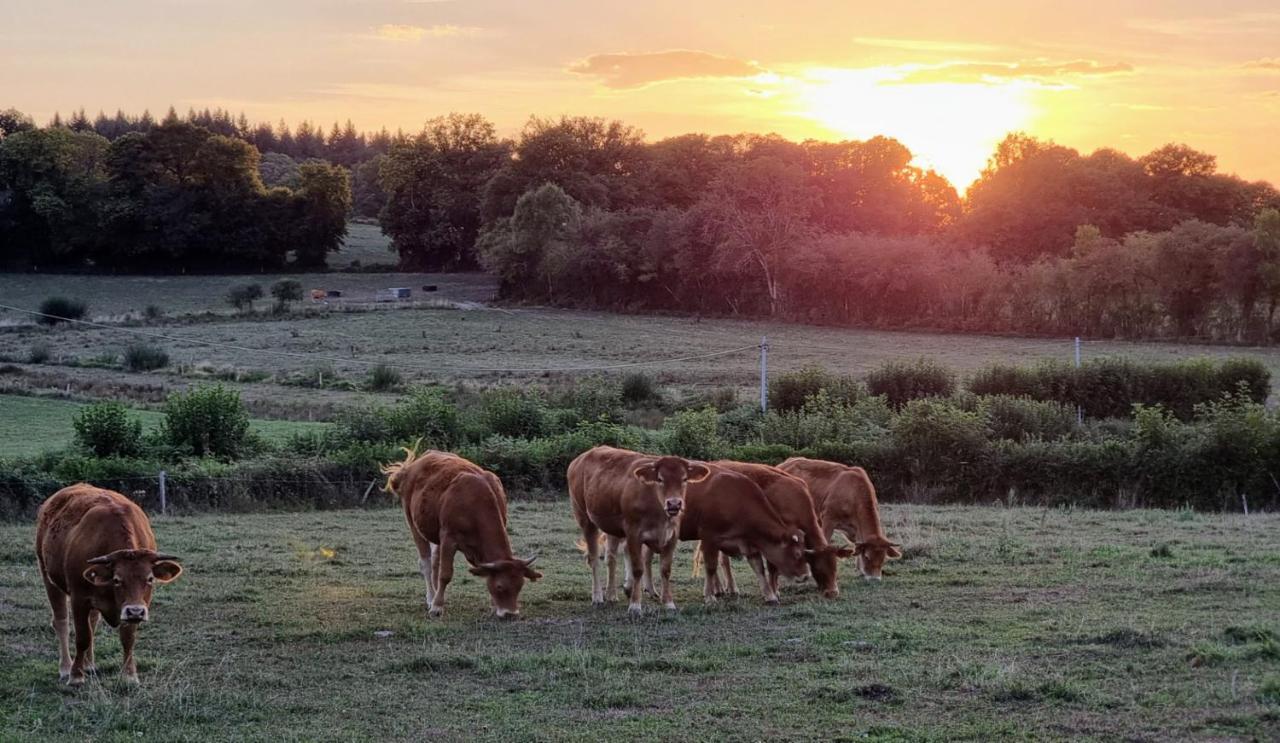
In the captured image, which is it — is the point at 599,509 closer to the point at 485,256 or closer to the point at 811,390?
the point at 811,390

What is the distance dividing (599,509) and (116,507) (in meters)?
5.81

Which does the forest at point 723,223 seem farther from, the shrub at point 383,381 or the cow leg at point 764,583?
the cow leg at point 764,583

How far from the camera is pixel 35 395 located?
43.0m

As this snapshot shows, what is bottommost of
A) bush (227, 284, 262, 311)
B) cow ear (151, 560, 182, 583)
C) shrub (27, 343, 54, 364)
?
shrub (27, 343, 54, 364)

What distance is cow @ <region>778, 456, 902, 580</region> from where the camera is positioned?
1634 cm

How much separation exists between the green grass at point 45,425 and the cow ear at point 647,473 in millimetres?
19420

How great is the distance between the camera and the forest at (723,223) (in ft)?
198

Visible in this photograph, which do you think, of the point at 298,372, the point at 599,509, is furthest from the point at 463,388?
the point at 599,509

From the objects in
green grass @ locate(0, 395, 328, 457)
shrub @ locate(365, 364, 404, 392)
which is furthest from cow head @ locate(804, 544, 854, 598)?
shrub @ locate(365, 364, 404, 392)

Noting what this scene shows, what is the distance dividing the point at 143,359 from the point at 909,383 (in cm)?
3214

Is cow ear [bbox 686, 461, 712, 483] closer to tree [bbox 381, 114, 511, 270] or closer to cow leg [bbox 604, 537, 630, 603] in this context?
cow leg [bbox 604, 537, 630, 603]

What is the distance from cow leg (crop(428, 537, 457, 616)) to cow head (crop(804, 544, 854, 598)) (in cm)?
428

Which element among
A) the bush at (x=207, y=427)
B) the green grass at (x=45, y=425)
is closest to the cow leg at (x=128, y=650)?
the bush at (x=207, y=427)

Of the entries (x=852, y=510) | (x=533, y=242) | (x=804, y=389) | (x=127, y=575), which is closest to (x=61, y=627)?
(x=127, y=575)
